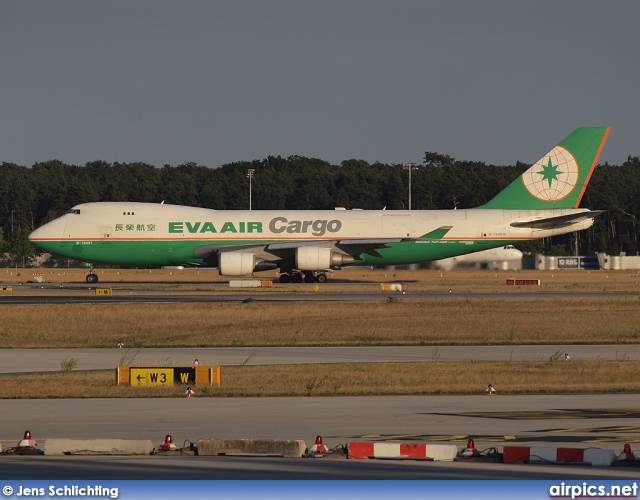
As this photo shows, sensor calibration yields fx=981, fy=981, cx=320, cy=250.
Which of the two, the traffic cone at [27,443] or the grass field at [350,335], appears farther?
the grass field at [350,335]

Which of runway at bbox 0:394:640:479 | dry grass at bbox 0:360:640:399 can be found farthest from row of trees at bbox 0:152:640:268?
runway at bbox 0:394:640:479

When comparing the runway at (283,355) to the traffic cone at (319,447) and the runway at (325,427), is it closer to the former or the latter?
the runway at (325,427)

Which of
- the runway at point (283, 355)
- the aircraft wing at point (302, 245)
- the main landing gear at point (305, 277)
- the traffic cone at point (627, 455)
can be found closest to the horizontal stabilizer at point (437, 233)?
the aircraft wing at point (302, 245)

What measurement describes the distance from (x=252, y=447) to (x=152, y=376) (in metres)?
8.99

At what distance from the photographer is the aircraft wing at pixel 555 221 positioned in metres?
56.9

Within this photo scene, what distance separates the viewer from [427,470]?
1257 centimetres

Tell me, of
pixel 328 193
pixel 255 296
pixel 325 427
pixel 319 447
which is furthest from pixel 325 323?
pixel 328 193

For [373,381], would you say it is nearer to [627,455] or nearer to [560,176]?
[627,455]

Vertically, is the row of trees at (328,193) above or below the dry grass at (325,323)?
above

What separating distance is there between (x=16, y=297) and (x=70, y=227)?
12328 mm

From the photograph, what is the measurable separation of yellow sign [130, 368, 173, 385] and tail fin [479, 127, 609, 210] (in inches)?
1595

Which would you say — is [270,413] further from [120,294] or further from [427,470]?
[120,294]

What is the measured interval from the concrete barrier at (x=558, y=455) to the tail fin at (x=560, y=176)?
47.6 metres

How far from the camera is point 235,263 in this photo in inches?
2165
